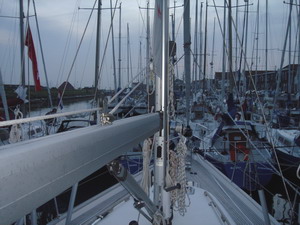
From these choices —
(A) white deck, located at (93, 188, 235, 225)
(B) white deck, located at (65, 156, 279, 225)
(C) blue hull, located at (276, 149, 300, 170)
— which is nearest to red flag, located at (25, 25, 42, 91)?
(B) white deck, located at (65, 156, 279, 225)

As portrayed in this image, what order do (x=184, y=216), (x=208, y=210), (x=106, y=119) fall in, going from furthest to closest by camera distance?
1. (x=208, y=210)
2. (x=184, y=216)
3. (x=106, y=119)

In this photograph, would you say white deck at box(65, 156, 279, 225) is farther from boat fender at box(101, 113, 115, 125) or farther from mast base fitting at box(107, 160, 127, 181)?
boat fender at box(101, 113, 115, 125)

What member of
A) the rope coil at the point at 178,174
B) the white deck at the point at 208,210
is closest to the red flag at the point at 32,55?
the white deck at the point at 208,210

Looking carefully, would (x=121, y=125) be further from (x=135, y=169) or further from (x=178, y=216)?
(x=135, y=169)

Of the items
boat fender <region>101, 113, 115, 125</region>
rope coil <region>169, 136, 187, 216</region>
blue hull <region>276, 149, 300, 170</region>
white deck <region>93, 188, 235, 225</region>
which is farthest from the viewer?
blue hull <region>276, 149, 300, 170</region>

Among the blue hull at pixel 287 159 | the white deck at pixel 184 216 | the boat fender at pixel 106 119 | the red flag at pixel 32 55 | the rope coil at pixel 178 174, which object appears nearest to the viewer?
the boat fender at pixel 106 119

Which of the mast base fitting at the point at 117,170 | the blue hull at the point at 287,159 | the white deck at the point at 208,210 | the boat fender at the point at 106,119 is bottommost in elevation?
the blue hull at the point at 287,159

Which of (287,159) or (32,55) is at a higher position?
(32,55)

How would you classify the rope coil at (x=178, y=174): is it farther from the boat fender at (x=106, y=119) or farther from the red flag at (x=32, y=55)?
the red flag at (x=32, y=55)

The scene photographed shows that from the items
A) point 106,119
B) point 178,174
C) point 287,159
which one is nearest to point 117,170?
point 106,119

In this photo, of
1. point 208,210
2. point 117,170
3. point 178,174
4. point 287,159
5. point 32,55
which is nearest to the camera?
point 117,170

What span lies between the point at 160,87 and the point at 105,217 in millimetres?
1386

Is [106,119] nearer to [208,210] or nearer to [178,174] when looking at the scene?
[178,174]

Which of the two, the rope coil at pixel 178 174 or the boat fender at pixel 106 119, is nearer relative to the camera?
the boat fender at pixel 106 119
